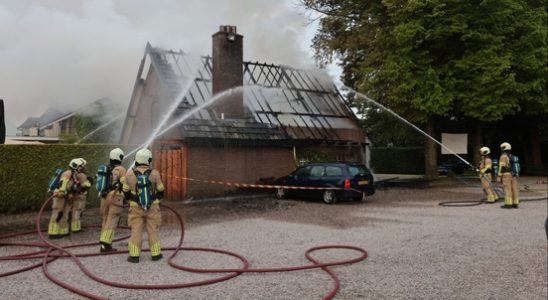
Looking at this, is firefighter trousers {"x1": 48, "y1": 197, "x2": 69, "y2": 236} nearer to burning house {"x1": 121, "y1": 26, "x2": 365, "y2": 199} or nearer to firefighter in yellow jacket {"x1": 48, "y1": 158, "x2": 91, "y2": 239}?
firefighter in yellow jacket {"x1": 48, "y1": 158, "x2": 91, "y2": 239}

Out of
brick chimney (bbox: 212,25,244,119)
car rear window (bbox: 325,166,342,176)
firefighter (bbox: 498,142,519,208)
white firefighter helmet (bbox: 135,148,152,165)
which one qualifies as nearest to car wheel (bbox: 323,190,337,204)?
car rear window (bbox: 325,166,342,176)

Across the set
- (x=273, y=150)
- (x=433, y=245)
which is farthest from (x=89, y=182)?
(x=273, y=150)

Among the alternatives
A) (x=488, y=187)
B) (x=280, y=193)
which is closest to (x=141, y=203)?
(x=280, y=193)

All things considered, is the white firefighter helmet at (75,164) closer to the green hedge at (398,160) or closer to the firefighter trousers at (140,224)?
the firefighter trousers at (140,224)

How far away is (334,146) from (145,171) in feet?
47.4

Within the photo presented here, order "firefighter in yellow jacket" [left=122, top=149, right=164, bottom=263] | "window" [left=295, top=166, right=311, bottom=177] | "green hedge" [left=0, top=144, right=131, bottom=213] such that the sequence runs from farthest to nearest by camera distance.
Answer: "window" [left=295, top=166, right=311, bottom=177]
"green hedge" [left=0, top=144, right=131, bottom=213]
"firefighter in yellow jacket" [left=122, top=149, right=164, bottom=263]

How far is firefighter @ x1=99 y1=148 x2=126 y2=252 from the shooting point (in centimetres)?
804

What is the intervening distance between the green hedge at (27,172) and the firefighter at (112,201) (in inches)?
239

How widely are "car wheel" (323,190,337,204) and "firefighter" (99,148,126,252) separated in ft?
26.6

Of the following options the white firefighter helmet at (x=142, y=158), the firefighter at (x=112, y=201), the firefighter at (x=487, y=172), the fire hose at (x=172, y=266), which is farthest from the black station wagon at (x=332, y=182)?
the white firefighter helmet at (x=142, y=158)

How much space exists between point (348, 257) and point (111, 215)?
418 centimetres

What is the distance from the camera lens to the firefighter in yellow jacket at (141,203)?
736cm

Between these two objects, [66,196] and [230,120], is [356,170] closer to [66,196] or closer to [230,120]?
[230,120]

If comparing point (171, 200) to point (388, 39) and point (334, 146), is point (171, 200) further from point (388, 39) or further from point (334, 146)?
point (388, 39)
